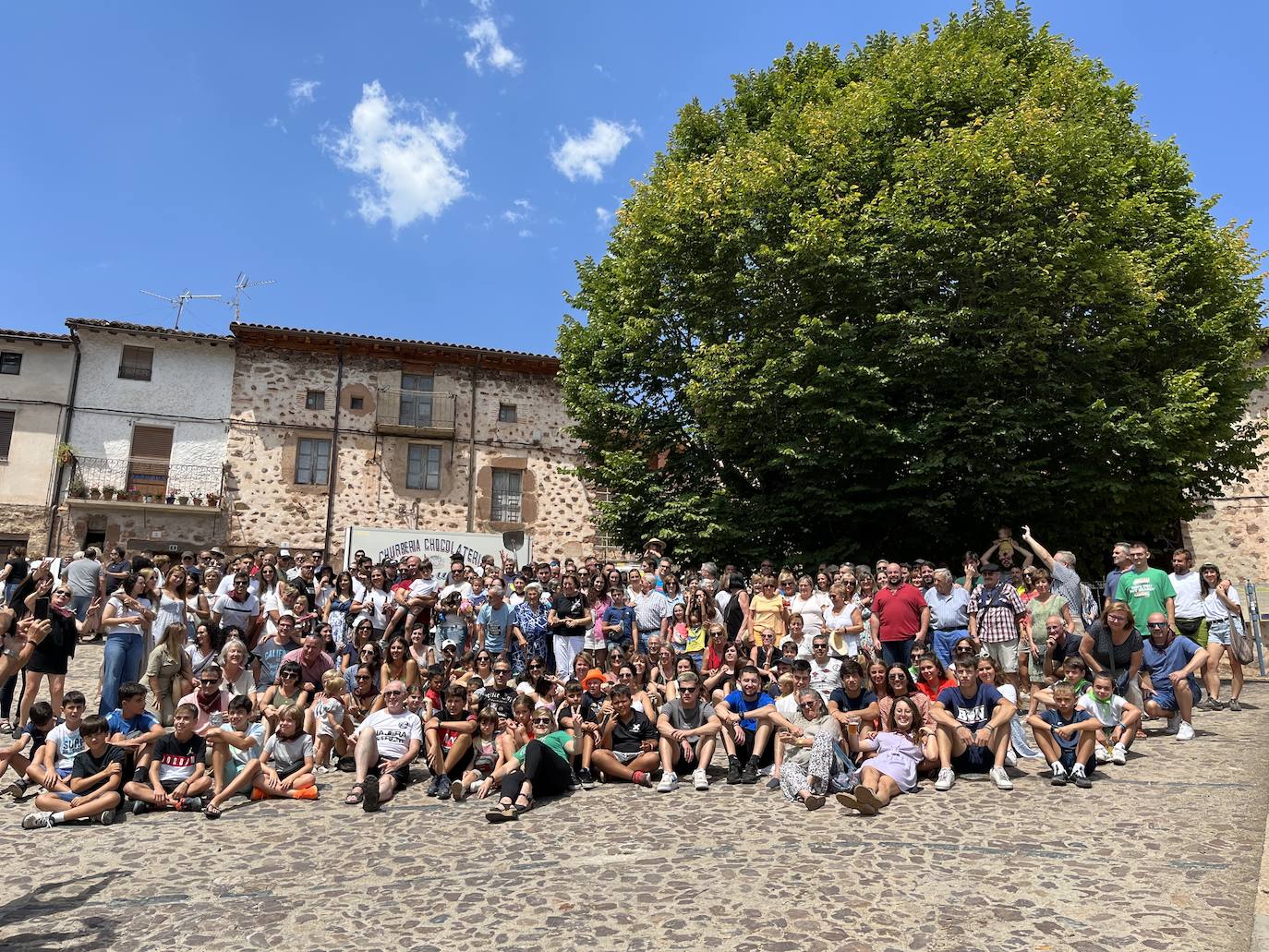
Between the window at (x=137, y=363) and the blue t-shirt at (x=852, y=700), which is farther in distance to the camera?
the window at (x=137, y=363)

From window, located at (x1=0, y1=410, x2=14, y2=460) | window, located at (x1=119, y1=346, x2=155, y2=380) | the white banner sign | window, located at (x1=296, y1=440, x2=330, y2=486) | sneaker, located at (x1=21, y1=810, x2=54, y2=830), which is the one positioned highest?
window, located at (x1=119, y1=346, x2=155, y2=380)

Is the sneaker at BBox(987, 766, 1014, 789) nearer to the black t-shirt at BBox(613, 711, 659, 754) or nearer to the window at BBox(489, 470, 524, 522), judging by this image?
the black t-shirt at BBox(613, 711, 659, 754)

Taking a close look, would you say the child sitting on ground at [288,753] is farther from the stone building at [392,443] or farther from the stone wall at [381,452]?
the stone building at [392,443]

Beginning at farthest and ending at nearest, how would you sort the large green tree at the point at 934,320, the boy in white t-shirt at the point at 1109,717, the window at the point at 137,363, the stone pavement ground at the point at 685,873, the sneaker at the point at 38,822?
the window at the point at 137,363, the large green tree at the point at 934,320, the boy in white t-shirt at the point at 1109,717, the sneaker at the point at 38,822, the stone pavement ground at the point at 685,873

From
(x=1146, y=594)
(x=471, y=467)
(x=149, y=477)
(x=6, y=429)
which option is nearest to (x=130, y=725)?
(x=1146, y=594)

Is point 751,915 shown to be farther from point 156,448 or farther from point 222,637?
point 156,448

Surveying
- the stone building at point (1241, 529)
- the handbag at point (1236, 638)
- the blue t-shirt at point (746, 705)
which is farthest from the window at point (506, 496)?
the handbag at point (1236, 638)

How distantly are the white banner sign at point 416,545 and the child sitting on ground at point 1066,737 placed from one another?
13470 mm

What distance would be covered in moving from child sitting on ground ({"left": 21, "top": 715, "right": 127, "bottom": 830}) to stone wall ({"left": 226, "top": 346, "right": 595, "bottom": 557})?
54.8ft

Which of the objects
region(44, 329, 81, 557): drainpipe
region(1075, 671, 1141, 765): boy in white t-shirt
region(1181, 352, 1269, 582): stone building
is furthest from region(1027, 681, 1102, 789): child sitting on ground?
region(44, 329, 81, 557): drainpipe

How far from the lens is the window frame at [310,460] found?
969 inches

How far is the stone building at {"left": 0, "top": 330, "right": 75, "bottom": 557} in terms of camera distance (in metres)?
23.0

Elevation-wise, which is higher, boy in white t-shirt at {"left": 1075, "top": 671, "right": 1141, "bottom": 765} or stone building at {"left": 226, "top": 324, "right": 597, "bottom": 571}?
stone building at {"left": 226, "top": 324, "right": 597, "bottom": 571}

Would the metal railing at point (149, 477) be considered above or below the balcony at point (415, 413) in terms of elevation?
below
